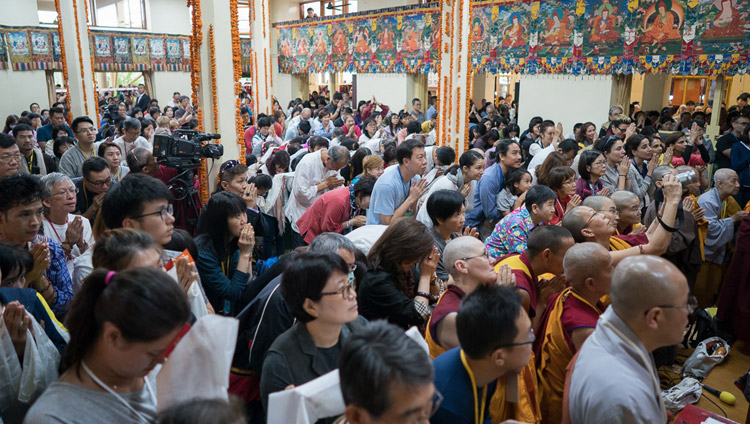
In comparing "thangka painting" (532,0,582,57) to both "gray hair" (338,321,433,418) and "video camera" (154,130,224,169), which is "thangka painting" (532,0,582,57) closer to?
"video camera" (154,130,224,169)

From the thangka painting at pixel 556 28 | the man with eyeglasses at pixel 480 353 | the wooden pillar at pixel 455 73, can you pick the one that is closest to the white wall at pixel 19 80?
the wooden pillar at pixel 455 73

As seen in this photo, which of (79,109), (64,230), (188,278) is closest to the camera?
(188,278)

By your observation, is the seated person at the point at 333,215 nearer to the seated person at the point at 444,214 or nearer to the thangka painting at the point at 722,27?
the seated person at the point at 444,214

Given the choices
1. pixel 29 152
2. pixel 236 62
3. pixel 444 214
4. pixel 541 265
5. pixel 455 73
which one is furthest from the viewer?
pixel 455 73

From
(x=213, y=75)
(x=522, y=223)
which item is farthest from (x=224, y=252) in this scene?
(x=213, y=75)

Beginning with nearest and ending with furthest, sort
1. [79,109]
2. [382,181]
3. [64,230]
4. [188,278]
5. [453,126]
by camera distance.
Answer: [188,278]
[64,230]
[382,181]
[453,126]
[79,109]

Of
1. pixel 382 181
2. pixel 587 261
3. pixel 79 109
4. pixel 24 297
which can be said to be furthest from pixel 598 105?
pixel 24 297

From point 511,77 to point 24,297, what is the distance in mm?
15325

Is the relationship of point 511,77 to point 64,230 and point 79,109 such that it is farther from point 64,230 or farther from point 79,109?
Result: point 64,230

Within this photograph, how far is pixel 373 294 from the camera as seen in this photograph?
263cm

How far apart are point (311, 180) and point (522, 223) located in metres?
2.21

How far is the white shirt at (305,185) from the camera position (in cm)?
502

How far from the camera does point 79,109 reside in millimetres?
9250

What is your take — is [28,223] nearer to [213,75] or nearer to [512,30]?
[213,75]
